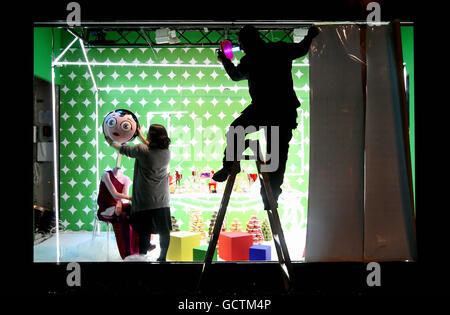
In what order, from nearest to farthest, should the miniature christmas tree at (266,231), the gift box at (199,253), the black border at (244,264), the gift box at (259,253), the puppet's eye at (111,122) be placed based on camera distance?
1. the black border at (244,264)
2. the puppet's eye at (111,122)
3. the gift box at (259,253)
4. the gift box at (199,253)
5. the miniature christmas tree at (266,231)

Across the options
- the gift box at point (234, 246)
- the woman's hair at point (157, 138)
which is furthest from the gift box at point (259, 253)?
the woman's hair at point (157, 138)

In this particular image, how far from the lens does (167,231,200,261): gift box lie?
4129 mm

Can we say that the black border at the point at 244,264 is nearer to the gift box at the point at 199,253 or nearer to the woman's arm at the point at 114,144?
the woman's arm at the point at 114,144

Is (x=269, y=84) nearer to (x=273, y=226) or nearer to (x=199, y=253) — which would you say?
(x=273, y=226)

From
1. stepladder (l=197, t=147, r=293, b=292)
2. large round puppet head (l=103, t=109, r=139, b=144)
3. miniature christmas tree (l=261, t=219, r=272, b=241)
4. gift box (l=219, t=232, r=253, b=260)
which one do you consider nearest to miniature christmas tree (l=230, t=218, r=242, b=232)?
miniature christmas tree (l=261, t=219, r=272, b=241)

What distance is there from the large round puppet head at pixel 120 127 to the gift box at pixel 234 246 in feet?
5.14

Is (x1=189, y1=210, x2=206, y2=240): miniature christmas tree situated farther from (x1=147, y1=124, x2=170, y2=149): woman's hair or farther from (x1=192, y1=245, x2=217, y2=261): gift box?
(x1=147, y1=124, x2=170, y2=149): woman's hair

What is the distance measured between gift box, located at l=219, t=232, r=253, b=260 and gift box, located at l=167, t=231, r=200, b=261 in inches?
13.0

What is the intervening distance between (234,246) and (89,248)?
7.57 feet

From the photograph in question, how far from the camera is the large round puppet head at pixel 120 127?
11.8 feet

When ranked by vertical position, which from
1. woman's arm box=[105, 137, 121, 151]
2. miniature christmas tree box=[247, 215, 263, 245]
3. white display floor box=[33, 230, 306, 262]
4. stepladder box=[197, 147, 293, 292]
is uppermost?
woman's arm box=[105, 137, 121, 151]

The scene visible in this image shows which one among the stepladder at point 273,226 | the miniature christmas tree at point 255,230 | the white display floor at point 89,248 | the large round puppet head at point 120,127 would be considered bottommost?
the white display floor at point 89,248
